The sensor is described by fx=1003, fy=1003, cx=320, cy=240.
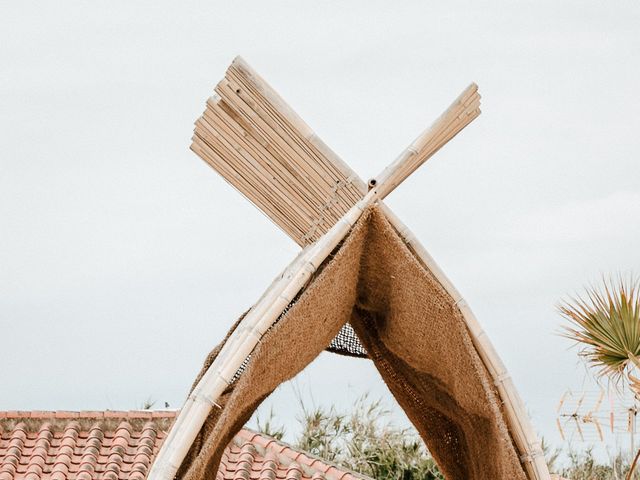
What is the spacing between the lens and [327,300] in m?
3.01

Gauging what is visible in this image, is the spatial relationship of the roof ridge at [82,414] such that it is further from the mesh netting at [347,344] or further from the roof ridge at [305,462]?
the mesh netting at [347,344]

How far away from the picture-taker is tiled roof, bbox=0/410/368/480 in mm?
6996

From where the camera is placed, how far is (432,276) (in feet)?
9.95

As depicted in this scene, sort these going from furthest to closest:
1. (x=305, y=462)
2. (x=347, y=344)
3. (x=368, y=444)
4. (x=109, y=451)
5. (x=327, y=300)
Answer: (x=368, y=444) → (x=305, y=462) → (x=109, y=451) → (x=347, y=344) → (x=327, y=300)

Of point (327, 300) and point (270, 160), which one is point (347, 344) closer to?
point (327, 300)

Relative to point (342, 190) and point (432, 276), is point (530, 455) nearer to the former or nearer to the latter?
point (432, 276)

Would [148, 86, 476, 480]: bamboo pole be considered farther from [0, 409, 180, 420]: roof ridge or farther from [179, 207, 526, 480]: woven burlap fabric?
[0, 409, 180, 420]: roof ridge

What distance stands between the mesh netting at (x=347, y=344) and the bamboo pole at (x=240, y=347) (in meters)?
0.72

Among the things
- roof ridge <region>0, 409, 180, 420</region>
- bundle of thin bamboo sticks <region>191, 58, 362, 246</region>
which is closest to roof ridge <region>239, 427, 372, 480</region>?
roof ridge <region>0, 409, 180, 420</region>

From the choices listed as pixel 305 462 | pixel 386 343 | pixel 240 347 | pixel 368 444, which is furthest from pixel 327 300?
pixel 368 444

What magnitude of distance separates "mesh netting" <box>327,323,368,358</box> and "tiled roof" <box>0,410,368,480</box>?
3.57 metres

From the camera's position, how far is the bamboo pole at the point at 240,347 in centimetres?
271

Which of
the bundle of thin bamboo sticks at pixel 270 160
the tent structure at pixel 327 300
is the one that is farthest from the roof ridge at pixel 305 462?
the bundle of thin bamboo sticks at pixel 270 160

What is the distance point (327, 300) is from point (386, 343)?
1.55ft
